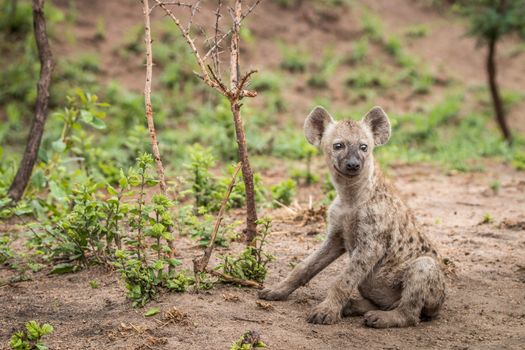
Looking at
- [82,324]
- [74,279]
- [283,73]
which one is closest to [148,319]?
[82,324]

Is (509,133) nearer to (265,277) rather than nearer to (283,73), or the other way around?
(283,73)

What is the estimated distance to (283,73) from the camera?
12.9m

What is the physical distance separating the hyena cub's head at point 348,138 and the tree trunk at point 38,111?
2542 mm

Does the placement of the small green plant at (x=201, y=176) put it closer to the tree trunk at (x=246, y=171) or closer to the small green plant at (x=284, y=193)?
the small green plant at (x=284, y=193)

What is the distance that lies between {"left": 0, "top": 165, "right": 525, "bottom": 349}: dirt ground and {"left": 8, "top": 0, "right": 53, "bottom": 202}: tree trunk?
1.51 meters

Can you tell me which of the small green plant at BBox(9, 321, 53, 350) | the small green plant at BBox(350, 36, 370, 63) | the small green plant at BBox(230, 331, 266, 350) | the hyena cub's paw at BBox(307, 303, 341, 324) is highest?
the small green plant at BBox(350, 36, 370, 63)

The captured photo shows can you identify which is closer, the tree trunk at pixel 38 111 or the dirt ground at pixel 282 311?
the dirt ground at pixel 282 311

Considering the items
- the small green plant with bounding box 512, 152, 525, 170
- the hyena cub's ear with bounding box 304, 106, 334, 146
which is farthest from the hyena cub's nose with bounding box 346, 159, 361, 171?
the small green plant with bounding box 512, 152, 525, 170

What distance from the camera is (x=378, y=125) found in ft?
17.0

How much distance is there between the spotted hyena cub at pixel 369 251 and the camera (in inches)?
177

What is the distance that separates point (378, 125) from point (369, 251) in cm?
105

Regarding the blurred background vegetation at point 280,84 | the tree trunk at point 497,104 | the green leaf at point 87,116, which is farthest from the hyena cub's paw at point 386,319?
the tree trunk at point 497,104

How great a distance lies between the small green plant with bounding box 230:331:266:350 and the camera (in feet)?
12.2

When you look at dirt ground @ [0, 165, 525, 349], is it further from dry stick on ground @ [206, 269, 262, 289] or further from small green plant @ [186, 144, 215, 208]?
small green plant @ [186, 144, 215, 208]
